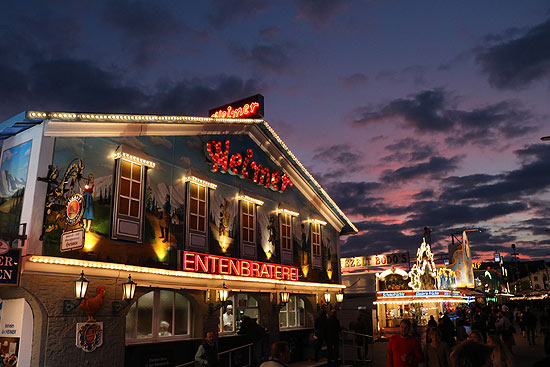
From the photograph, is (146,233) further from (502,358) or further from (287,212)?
(502,358)

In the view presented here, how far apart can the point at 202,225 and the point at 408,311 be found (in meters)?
26.9

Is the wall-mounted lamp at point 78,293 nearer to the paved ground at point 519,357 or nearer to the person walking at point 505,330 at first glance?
the paved ground at point 519,357

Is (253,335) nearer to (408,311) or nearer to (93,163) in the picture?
(93,163)

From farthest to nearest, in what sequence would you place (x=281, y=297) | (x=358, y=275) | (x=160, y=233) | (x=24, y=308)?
(x=358, y=275), (x=281, y=297), (x=160, y=233), (x=24, y=308)

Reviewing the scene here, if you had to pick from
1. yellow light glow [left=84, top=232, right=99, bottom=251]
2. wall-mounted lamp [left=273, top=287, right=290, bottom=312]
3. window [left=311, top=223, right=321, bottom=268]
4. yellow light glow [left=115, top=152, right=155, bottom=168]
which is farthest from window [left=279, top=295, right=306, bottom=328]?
yellow light glow [left=84, top=232, right=99, bottom=251]

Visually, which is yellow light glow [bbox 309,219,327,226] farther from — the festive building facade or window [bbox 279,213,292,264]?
window [bbox 279,213,292,264]

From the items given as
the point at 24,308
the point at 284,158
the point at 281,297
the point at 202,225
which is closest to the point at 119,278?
the point at 24,308

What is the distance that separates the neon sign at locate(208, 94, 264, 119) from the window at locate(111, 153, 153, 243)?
7681 millimetres

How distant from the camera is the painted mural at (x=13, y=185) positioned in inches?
488

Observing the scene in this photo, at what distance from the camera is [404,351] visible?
349 inches

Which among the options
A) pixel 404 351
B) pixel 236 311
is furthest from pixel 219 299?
pixel 404 351

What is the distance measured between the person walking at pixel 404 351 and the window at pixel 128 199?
8.26 metres

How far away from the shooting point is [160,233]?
50.2 feet

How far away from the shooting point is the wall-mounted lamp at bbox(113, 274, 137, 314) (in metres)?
13.3
